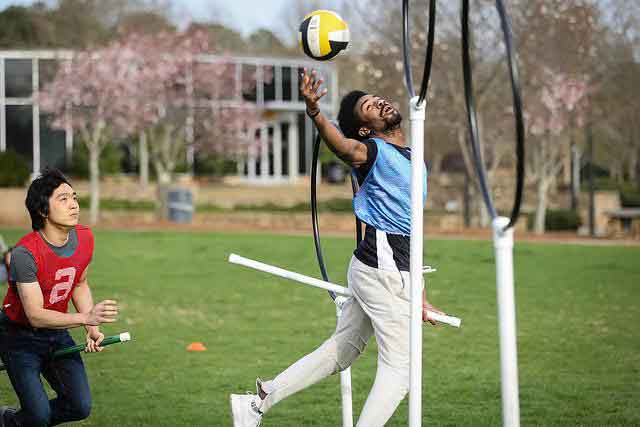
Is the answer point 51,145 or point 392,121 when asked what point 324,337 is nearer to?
point 392,121

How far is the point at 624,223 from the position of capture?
30.9 metres

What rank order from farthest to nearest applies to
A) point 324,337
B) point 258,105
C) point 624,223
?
point 258,105 < point 624,223 < point 324,337

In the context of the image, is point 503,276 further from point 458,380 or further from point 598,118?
point 598,118

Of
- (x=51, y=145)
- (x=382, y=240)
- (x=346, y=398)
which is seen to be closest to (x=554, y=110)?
(x=51, y=145)

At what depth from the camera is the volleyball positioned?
5.16 m

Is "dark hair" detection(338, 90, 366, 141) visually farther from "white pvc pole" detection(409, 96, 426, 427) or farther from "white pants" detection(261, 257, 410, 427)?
"white pvc pole" detection(409, 96, 426, 427)

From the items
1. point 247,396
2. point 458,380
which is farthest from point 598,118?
point 247,396

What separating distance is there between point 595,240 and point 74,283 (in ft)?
78.7

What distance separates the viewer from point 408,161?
5.01 meters

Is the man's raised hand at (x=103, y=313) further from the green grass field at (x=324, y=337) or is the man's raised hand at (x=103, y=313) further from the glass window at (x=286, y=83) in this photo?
the glass window at (x=286, y=83)

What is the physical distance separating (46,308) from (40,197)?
22.3 inches

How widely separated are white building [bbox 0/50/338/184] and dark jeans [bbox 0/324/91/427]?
115 feet

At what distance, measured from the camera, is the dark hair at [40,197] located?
525 centimetres

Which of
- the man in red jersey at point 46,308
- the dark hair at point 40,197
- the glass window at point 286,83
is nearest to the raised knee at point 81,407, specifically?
the man in red jersey at point 46,308
